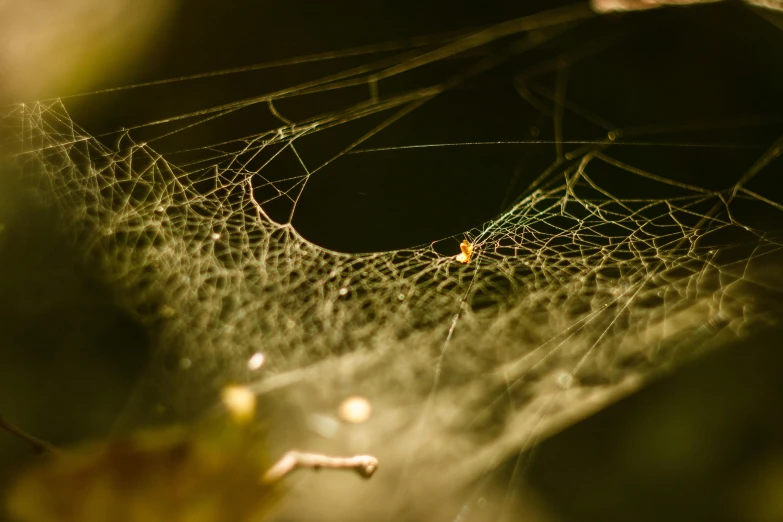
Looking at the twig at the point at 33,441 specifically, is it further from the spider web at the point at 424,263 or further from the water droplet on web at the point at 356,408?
the water droplet on web at the point at 356,408

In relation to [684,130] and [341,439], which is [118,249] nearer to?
[341,439]

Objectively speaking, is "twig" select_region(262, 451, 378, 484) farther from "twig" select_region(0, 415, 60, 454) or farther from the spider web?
"twig" select_region(0, 415, 60, 454)

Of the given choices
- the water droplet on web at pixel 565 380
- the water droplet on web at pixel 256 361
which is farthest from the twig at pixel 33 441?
the water droplet on web at pixel 565 380

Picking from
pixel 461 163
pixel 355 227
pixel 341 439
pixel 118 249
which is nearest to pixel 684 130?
pixel 461 163

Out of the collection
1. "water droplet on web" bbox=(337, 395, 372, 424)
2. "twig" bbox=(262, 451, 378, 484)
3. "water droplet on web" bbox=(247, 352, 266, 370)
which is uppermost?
"water droplet on web" bbox=(247, 352, 266, 370)

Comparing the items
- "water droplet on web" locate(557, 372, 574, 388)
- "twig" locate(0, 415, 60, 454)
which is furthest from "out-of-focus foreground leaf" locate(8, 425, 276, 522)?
"water droplet on web" locate(557, 372, 574, 388)
